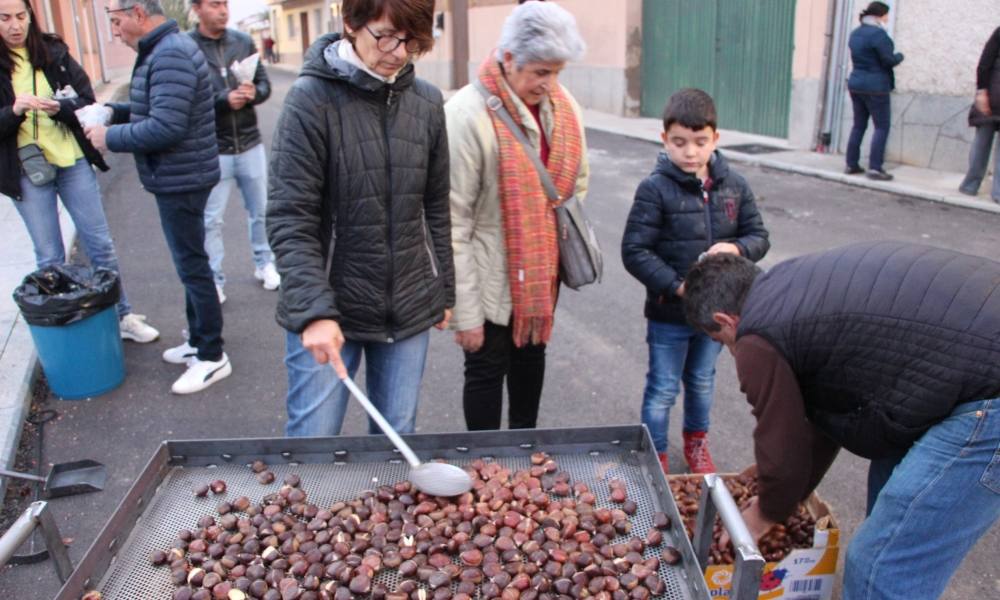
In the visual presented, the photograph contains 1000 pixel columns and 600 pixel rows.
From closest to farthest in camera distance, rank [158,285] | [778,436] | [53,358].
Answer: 1. [778,436]
2. [53,358]
3. [158,285]

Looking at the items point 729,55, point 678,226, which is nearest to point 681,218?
point 678,226

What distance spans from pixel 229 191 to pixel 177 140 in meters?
1.46

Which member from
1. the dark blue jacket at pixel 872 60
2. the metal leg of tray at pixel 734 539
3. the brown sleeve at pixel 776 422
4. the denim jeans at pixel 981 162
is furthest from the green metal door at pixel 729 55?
the metal leg of tray at pixel 734 539

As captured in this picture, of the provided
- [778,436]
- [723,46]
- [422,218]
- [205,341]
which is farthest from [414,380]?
[723,46]

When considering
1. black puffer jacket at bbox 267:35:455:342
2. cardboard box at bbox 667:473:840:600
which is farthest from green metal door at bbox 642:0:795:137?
black puffer jacket at bbox 267:35:455:342

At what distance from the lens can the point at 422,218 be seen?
94.7 inches

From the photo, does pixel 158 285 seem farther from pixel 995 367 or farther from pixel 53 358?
pixel 995 367

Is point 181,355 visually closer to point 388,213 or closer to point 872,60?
point 388,213

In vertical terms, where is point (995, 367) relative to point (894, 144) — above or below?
above

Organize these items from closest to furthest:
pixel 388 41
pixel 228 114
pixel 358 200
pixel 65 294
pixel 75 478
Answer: pixel 388 41 → pixel 358 200 → pixel 75 478 → pixel 65 294 → pixel 228 114

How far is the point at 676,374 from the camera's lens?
3.12 metres

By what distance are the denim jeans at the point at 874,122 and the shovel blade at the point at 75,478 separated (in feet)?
27.1

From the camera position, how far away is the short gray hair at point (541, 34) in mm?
2494

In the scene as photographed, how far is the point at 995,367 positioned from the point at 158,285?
5485 millimetres
